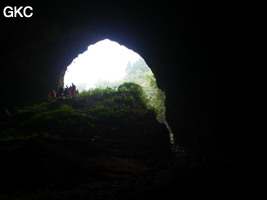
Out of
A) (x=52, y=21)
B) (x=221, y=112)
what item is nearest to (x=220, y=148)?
(x=221, y=112)

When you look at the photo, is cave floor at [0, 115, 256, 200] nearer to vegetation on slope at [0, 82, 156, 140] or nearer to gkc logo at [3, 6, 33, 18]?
vegetation on slope at [0, 82, 156, 140]

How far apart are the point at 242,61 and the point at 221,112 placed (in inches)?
101

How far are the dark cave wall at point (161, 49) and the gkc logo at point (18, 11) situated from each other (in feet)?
1.31

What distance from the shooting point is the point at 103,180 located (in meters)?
6.34

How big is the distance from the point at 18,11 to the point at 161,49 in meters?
7.91

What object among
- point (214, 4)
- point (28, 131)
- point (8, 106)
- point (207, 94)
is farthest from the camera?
point (8, 106)

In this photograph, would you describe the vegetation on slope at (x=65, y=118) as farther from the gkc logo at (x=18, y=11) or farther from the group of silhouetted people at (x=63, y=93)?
the gkc logo at (x=18, y=11)

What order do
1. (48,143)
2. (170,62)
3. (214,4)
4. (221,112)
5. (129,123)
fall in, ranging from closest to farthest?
1. (214,4)
2. (48,143)
3. (221,112)
4. (170,62)
5. (129,123)

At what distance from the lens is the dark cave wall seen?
26.4ft

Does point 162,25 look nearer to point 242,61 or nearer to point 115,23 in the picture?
point 115,23

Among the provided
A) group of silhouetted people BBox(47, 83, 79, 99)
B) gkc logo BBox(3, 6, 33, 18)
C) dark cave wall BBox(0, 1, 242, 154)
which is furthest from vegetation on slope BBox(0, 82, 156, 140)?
gkc logo BBox(3, 6, 33, 18)

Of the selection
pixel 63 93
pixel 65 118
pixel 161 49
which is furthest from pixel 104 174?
pixel 63 93

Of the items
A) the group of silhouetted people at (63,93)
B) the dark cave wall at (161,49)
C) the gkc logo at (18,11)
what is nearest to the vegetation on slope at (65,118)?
the group of silhouetted people at (63,93)

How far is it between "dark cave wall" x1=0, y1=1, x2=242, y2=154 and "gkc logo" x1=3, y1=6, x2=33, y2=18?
1.31ft
